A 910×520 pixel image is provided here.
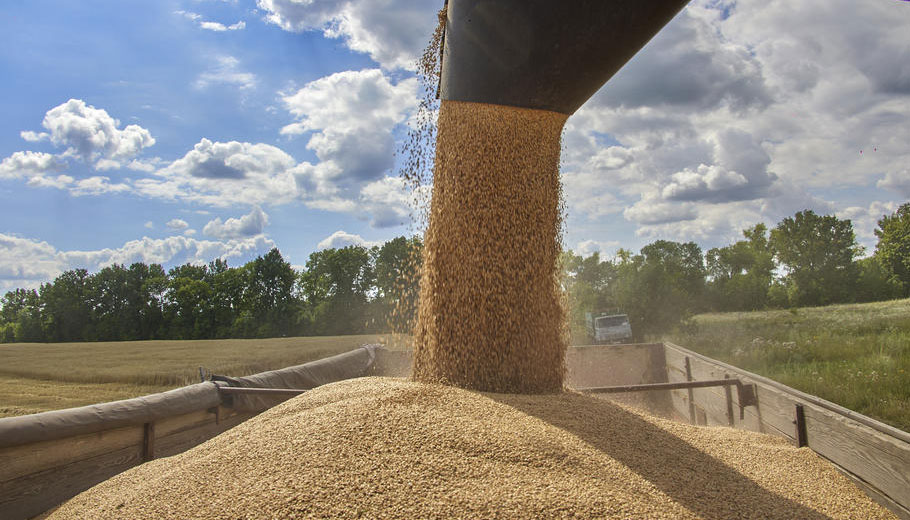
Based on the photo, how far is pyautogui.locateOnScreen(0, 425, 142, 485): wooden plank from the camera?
1707 mm

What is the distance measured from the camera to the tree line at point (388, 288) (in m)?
9.77

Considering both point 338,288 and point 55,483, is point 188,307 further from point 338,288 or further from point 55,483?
point 55,483

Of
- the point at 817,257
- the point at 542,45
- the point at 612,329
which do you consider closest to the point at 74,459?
the point at 542,45

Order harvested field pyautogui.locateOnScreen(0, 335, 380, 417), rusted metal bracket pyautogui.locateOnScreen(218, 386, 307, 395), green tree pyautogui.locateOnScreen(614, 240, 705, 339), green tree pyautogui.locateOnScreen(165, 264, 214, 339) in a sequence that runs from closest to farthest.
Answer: rusted metal bracket pyautogui.locateOnScreen(218, 386, 307, 395) < harvested field pyautogui.locateOnScreen(0, 335, 380, 417) < green tree pyautogui.locateOnScreen(614, 240, 705, 339) < green tree pyautogui.locateOnScreen(165, 264, 214, 339)

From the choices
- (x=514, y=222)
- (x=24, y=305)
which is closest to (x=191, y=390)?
(x=514, y=222)

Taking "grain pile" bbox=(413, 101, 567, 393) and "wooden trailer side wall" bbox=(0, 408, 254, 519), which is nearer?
"wooden trailer side wall" bbox=(0, 408, 254, 519)

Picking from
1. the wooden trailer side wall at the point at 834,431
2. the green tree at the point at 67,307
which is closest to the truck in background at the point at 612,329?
the wooden trailer side wall at the point at 834,431

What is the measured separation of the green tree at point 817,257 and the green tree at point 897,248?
3.18ft

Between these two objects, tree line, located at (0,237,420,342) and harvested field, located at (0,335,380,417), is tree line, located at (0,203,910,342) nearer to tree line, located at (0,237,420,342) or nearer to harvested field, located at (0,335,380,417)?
tree line, located at (0,237,420,342)

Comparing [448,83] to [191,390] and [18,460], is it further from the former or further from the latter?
[18,460]

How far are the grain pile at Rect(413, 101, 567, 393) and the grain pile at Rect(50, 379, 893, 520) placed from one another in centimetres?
30

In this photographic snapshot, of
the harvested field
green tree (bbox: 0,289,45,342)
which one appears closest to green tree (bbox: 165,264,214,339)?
green tree (bbox: 0,289,45,342)

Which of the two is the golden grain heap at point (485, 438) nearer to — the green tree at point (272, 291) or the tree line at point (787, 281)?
the tree line at point (787, 281)

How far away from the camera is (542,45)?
1636 millimetres
